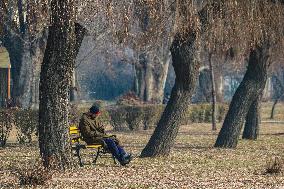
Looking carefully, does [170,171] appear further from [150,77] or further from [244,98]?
[150,77]

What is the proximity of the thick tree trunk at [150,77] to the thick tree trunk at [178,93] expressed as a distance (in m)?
31.3

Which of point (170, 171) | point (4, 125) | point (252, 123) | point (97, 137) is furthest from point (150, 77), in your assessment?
point (170, 171)

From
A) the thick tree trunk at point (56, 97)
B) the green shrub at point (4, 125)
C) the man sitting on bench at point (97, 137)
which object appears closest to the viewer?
the thick tree trunk at point (56, 97)

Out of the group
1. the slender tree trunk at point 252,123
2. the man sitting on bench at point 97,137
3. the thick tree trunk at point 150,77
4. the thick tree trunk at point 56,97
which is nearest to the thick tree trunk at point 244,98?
the slender tree trunk at point 252,123

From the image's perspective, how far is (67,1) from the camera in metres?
13.9

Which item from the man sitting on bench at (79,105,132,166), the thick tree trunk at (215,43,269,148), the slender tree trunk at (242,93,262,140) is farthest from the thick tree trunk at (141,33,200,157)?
A: the slender tree trunk at (242,93,262,140)

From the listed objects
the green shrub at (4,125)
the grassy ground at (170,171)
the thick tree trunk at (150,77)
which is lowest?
the grassy ground at (170,171)

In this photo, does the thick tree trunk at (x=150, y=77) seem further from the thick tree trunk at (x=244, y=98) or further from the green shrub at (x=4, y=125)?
the green shrub at (x=4, y=125)

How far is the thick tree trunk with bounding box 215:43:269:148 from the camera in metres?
23.0

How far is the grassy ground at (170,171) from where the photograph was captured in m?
13.4

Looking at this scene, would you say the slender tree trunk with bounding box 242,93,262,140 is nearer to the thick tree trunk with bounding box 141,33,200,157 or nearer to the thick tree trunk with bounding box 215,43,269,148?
the thick tree trunk with bounding box 215,43,269,148

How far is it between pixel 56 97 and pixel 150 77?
37166 millimetres

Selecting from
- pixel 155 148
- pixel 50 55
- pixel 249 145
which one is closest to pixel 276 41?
pixel 249 145

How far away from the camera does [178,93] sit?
19125 millimetres
